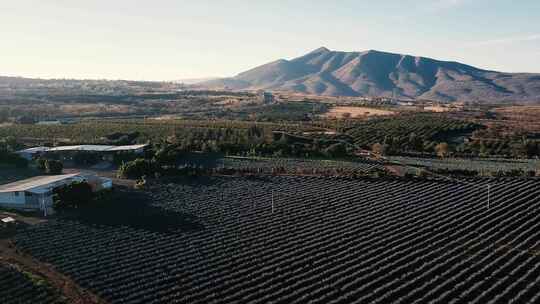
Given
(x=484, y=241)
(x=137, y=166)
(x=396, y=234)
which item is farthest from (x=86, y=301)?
(x=137, y=166)

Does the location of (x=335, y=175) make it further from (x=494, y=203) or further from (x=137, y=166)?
(x=137, y=166)

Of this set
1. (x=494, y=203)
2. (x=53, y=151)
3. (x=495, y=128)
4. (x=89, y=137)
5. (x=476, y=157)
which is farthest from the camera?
(x=495, y=128)

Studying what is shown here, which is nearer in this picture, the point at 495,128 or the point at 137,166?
the point at 137,166

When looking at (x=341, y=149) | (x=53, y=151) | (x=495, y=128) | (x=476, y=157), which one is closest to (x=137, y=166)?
(x=53, y=151)

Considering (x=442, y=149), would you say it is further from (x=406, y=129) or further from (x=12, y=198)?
(x=12, y=198)

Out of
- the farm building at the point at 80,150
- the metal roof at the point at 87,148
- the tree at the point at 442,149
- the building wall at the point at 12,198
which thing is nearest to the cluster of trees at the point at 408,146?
the tree at the point at 442,149

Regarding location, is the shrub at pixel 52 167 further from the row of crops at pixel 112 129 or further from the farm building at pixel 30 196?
the row of crops at pixel 112 129

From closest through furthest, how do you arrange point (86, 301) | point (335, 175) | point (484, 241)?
point (86, 301) → point (484, 241) → point (335, 175)
